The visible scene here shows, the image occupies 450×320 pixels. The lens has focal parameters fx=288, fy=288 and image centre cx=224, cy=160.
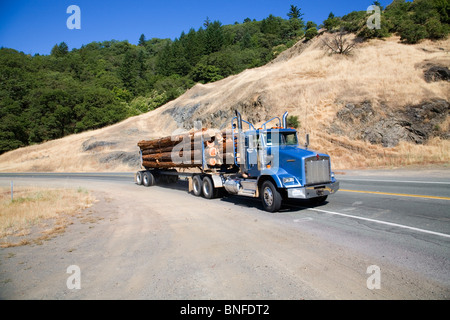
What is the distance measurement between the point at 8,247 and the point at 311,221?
25.1 feet

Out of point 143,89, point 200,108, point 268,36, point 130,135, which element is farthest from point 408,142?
point 268,36

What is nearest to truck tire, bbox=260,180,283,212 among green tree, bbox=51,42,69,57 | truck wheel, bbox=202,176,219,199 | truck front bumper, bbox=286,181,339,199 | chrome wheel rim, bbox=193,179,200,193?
truck front bumper, bbox=286,181,339,199

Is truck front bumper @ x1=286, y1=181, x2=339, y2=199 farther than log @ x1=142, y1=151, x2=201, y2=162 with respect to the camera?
No

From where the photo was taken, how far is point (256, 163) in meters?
10.6

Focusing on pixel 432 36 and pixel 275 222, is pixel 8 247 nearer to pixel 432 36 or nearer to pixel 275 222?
pixel 275 222

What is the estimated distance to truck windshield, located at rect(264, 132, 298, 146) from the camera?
10.5m

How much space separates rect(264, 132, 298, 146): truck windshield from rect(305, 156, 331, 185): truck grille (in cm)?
153

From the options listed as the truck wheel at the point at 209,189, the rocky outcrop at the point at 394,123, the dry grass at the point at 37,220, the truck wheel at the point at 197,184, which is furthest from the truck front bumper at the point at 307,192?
the rocky outcrop at the point at 394,123

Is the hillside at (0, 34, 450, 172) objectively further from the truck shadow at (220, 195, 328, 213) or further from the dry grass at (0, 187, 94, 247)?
the dry grass at (0, 187, 94, 247)

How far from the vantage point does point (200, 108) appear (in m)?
52.2

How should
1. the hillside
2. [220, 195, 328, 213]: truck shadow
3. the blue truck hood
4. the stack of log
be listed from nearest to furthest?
the blue truck hood → [220, 195, 328, 213]: truck shadow → the stack of log → the hillside

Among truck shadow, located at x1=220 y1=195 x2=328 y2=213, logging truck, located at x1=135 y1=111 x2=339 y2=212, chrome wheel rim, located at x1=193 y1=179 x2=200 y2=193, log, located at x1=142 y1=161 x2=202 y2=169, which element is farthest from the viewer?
log, located at x1=142 y1=161 x2=202 y2=169

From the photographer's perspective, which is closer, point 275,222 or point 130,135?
point 275,222

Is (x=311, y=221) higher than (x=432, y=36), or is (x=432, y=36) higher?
(x=432, y=36)
